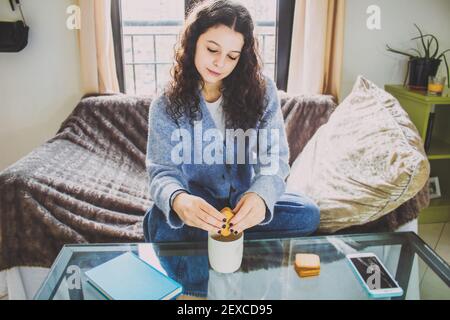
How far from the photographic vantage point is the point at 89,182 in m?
1.55

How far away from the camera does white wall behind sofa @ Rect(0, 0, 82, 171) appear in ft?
6.46

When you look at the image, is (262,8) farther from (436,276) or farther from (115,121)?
(436,276)

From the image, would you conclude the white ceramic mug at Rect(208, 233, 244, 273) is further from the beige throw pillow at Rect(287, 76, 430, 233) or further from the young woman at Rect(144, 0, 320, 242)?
the beige throw pillow at Rect(287, 76, 430, 233)

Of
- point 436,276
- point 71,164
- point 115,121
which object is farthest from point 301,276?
point 115,121

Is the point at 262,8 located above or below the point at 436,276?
above

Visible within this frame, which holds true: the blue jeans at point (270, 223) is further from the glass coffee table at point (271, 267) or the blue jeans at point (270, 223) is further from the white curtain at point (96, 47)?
the white curtain at point (96, 47)

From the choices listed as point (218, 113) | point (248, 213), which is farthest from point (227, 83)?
point (248, 213)

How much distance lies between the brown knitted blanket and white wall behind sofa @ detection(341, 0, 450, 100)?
444 mm

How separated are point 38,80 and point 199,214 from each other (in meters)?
1.58

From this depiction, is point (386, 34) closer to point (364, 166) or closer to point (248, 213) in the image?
point (364, 166)

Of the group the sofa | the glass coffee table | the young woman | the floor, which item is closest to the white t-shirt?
the young woman
